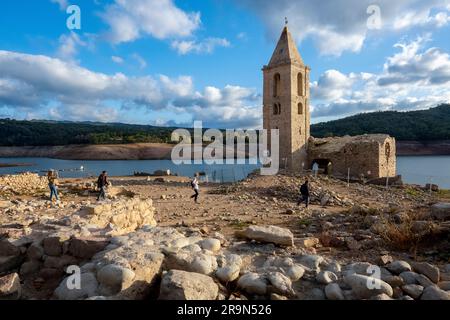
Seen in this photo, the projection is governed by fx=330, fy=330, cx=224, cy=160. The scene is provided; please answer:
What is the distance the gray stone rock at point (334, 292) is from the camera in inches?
172

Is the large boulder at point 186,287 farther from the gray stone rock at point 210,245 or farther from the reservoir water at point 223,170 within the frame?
the reservoir water at point 223,170

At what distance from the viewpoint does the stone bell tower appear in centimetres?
2839

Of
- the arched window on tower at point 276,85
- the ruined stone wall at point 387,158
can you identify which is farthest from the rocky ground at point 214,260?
the arched window on tower at point 276,85

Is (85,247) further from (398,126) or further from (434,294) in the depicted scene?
(398,126)

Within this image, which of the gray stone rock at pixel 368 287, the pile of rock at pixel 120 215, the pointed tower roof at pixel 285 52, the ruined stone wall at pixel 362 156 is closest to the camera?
the gray stone rock at pixel 368 287

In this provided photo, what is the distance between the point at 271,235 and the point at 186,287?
313cm

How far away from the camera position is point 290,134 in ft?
93.9

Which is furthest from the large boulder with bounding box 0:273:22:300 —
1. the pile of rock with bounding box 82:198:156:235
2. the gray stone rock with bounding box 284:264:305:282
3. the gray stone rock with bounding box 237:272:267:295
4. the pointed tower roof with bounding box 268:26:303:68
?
Result: the pointed tower roof with bounding box 268:26:303:68

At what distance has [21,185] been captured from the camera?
21.2 m

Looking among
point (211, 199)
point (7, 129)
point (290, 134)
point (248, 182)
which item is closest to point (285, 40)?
point (290, 134)

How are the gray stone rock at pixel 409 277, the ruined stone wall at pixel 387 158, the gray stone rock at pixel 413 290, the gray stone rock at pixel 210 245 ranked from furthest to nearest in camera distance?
the ruined stone wall at pixel 387 158
the gray stone rock at pixel 210 245
the gray stone rock at pixel 409 277
the gray stone rock at pixel 413 290

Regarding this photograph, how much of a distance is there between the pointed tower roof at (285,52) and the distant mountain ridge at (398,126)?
4454 centimetres

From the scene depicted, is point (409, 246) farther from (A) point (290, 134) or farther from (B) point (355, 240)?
(A) point (290, 134)

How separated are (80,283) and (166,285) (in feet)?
3.90
